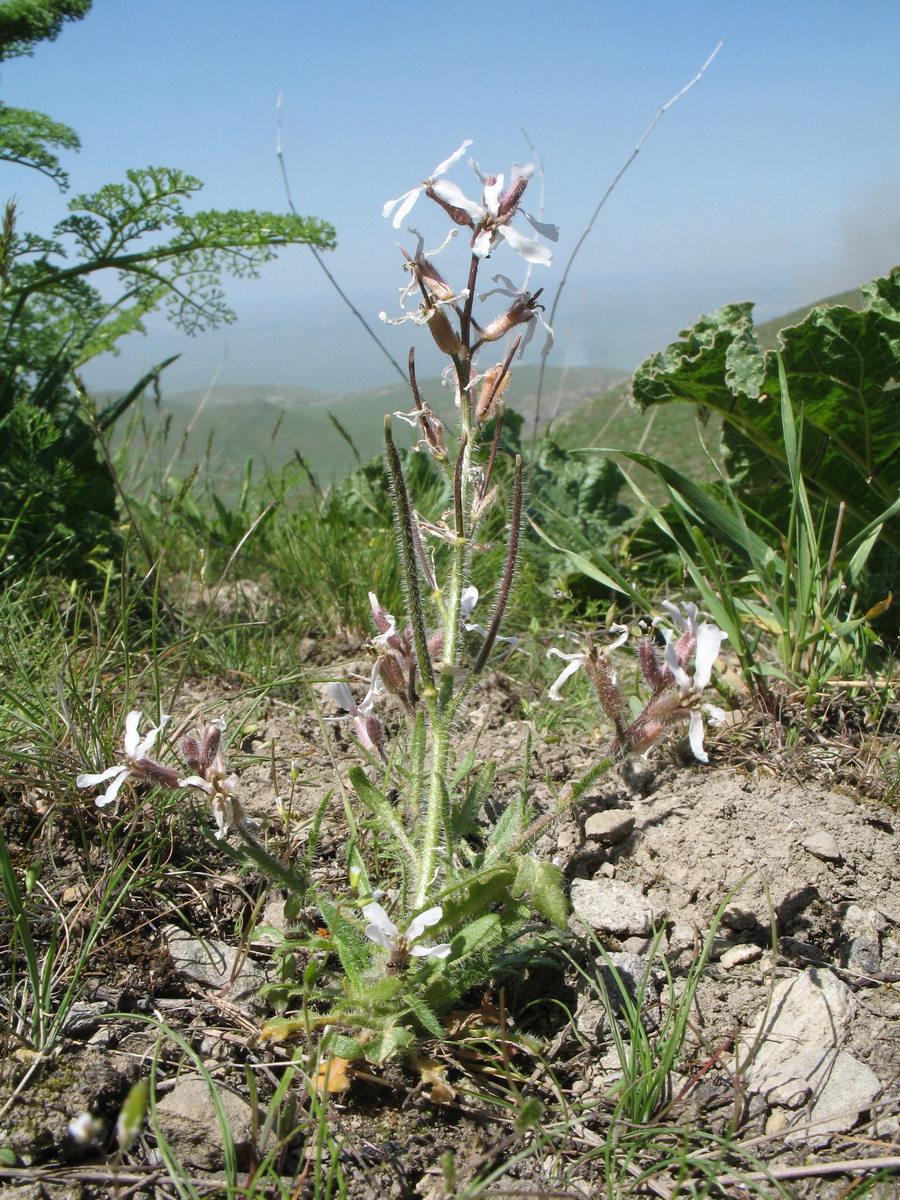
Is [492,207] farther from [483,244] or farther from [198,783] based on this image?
[198,783]

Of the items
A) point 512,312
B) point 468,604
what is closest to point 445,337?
point 512,312

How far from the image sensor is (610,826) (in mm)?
2088

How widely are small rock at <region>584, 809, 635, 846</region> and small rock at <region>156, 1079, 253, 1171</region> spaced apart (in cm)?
98

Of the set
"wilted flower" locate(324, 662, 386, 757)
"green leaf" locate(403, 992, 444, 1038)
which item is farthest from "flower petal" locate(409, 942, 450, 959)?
"wilted flower" locate(324, 662, 386, 757)

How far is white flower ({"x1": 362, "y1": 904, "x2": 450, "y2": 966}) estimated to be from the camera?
57.5 inches

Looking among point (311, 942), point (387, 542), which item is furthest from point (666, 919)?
point (387, 542)

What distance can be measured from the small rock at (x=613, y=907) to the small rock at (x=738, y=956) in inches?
6.5

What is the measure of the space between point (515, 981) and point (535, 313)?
139 centimetres

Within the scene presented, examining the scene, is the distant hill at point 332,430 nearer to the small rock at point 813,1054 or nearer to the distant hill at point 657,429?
the distant hill at point 657,429

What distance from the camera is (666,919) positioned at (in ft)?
6.13

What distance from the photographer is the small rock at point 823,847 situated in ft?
6.47

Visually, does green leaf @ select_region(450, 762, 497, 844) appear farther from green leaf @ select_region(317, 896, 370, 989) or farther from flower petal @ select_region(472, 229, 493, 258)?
flower petal @ select_region(472, 229, 493, 258)

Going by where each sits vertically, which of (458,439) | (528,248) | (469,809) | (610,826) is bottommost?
(610,826)

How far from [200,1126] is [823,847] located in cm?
144
